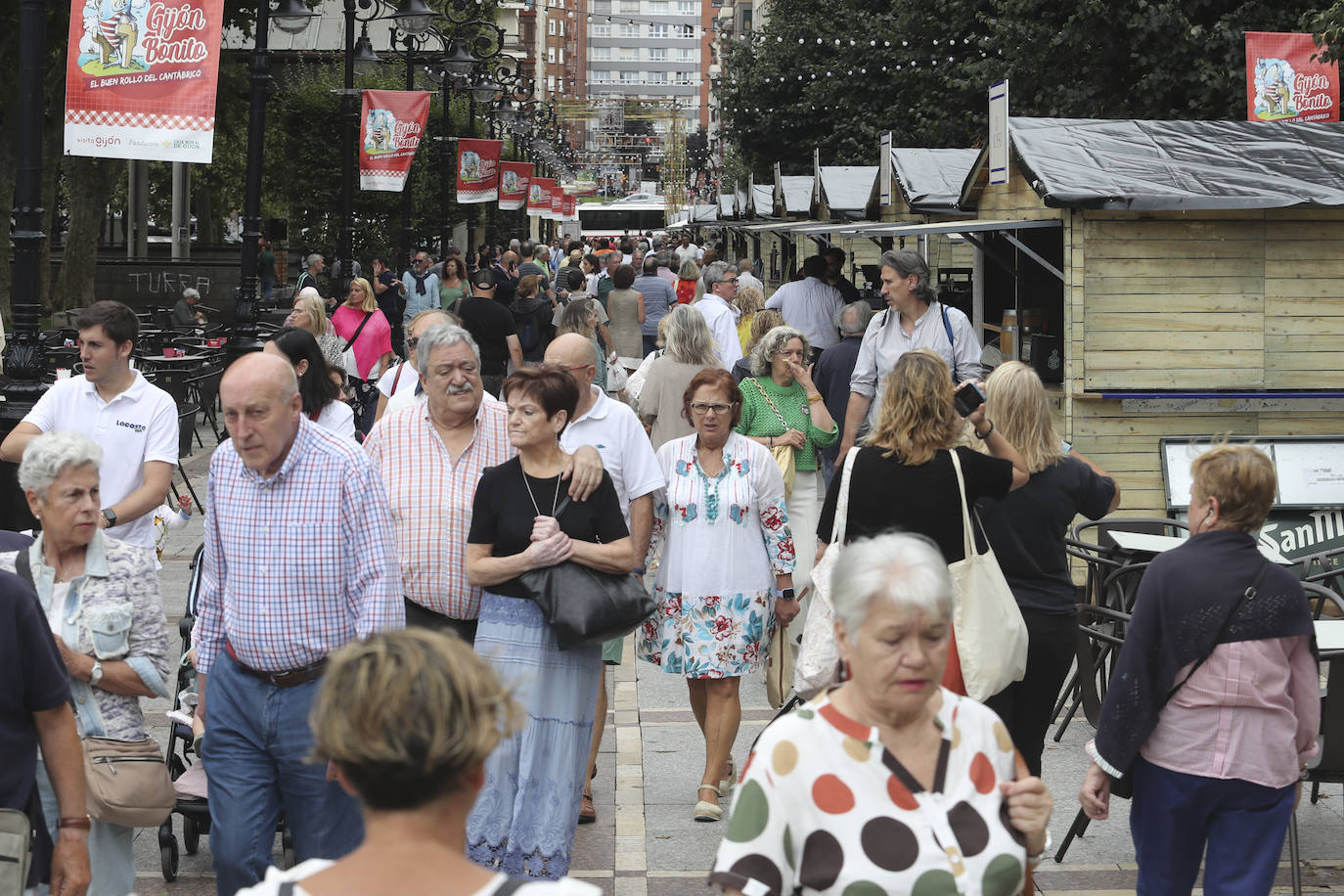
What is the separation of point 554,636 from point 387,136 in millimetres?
16123

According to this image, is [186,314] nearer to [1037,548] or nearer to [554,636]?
[554,636]

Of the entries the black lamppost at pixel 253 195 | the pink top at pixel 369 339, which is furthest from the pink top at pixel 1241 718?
the black lamppost at pixel 253 195

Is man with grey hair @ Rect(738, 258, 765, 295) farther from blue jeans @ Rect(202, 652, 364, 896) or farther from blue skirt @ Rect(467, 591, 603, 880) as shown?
blue jeans @ Rect(202, 652, 364, 896)

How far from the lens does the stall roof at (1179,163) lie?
10.8 m

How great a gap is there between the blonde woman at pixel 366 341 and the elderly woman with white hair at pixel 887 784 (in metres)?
11.0

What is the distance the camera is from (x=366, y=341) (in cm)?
1384

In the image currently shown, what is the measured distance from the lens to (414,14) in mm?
19875

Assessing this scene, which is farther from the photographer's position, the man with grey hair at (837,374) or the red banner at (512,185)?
the red banner at (512,185)

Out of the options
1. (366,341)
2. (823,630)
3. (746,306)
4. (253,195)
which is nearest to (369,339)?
(366,341)

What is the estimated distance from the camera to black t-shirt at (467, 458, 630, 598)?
5.18m

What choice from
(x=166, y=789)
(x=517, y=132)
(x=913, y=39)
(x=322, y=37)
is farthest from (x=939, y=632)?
(x=517, y=132)

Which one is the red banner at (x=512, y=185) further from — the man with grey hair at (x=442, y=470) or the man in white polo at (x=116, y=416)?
the man with grey hair at (x=442, y=470)

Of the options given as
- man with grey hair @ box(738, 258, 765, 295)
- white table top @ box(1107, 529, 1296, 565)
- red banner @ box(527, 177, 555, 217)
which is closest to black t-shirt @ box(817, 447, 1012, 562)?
white table top @ box(1107, 529, 1296, 565)

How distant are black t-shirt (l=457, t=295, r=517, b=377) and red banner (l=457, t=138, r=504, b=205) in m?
15.7
